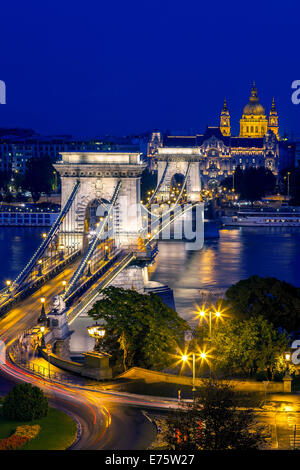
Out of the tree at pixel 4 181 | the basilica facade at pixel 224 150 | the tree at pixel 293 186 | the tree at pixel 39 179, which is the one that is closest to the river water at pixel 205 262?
the tree at pixel 39 179

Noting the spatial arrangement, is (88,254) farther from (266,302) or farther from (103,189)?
(266,302)

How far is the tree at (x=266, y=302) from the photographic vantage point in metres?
30.6

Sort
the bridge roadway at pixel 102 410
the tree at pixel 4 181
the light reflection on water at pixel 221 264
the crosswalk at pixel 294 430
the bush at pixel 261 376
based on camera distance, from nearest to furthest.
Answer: the crosswalk at pixel 294 430 < the bridge roadway at pixel 102 410 < the bush at pixel 261 376 < the light reflection on water at pixel 221 264 < the tree at pixel 4 181

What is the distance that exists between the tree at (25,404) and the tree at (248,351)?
778 cm

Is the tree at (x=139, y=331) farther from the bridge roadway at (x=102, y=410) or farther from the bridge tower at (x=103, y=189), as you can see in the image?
the bridge tower at (x=103, y=189)

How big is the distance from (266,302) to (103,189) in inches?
554

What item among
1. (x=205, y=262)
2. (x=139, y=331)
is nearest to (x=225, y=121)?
(x=205, y=262)

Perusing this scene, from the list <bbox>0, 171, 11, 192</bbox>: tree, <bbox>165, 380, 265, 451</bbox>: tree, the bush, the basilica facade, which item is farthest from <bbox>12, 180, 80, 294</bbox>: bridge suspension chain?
the basilica facade

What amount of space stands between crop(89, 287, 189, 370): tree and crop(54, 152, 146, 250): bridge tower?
1519 cm

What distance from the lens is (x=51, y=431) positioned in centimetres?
1717

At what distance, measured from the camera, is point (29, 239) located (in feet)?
254

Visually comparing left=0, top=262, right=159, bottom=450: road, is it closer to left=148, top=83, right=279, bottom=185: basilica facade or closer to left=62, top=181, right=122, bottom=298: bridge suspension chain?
left=62, top=181, right=122, bottom=298: bridge suspension chain

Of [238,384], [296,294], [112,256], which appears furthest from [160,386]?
[112,256]

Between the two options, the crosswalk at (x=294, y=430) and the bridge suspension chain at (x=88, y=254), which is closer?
the crosswalk at (x=294, y=430)
